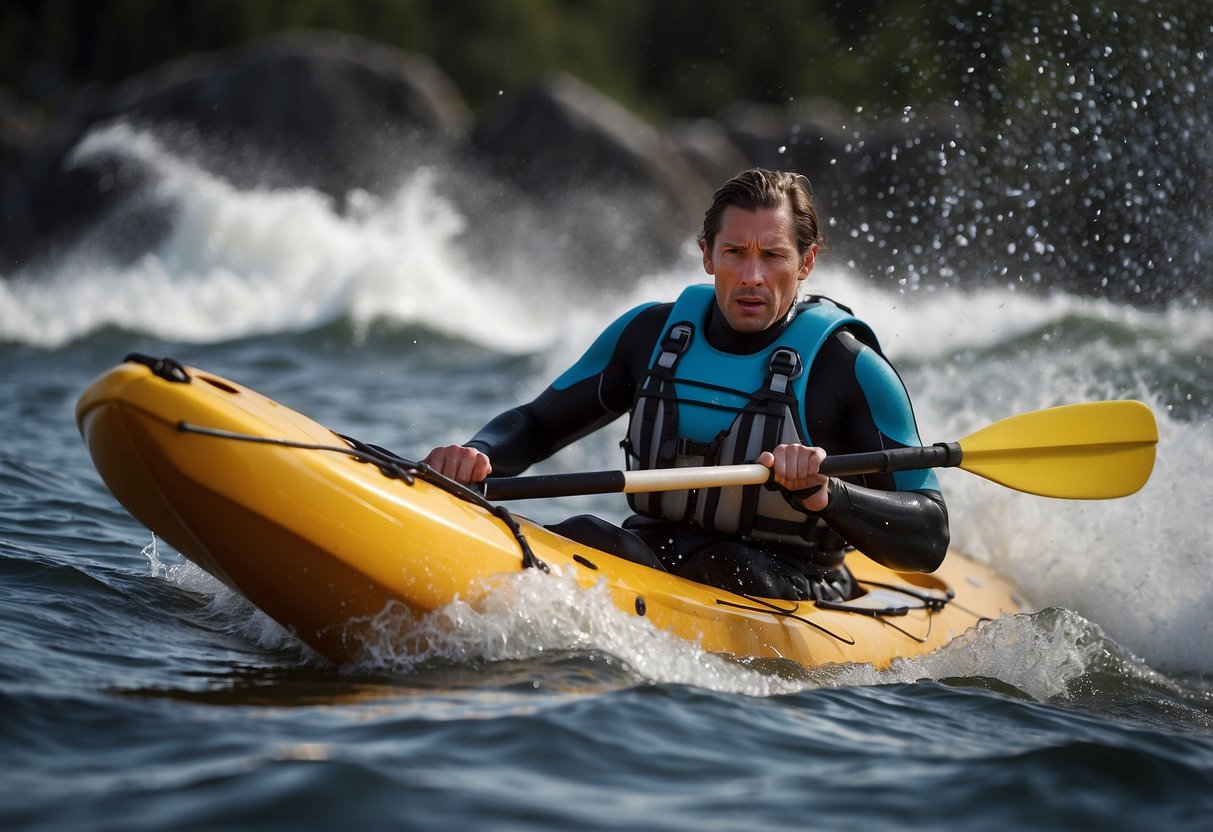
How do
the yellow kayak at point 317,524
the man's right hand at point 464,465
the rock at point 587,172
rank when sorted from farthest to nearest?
the rock at point 587,172
the man's right hand at point 464,465
the yellow kayak at point 317,524

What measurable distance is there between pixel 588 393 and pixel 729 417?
1.61ft

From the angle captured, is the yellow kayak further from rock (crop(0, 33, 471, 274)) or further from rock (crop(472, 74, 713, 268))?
rock (crop(0, 33, 471, 274))

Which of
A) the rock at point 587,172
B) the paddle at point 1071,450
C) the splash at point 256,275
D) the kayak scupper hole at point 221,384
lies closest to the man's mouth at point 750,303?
the paddle at point 1071,450

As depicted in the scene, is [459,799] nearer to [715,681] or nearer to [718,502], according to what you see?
[715,681]

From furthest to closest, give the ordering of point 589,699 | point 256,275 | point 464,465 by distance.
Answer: point 256,275 < point 464,465 < point 589,699

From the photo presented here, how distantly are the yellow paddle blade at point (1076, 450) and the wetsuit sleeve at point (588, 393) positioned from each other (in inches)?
37.6

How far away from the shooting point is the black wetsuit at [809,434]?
3.65 meters

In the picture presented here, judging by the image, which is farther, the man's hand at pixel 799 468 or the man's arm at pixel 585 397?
the man's arm at pixel 585 397

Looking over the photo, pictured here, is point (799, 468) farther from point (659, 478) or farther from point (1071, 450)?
point (1071, 450)

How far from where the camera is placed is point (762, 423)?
Result: 3688 millimetres

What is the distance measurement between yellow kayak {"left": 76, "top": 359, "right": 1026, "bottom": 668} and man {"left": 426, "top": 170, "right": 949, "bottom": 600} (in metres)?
0.19

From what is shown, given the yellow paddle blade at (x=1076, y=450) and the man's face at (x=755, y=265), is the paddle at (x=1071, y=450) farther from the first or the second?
the man's face at (x=755, y=265)

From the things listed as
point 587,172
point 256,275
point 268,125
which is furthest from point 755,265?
point 268,125

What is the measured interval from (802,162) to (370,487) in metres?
16.8
